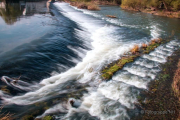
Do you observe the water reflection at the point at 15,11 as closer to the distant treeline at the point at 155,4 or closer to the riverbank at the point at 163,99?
the riverbank at the point at 163,99

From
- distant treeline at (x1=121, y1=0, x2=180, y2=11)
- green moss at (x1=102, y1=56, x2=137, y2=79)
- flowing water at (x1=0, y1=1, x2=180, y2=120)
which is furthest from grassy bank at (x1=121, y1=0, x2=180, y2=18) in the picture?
green moss at (x1=102, y1=56, x2=137, y2=79)

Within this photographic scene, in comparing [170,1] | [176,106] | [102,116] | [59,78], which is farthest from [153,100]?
[170,1]

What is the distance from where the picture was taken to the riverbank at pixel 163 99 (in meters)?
5.84

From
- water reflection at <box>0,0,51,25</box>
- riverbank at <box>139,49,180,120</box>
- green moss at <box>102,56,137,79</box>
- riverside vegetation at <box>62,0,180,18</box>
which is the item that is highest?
riverside vegetation at <box>62,0,180,18</box>

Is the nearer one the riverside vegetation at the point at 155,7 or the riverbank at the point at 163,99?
the riverbank at the point at 163,99

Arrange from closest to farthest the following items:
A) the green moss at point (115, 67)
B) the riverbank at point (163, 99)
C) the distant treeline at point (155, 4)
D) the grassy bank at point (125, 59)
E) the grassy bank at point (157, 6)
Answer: the riverbank at point (163, 99) < the green moss at point (115, 67) < the grassy bank at point (125, 59) < the grassy bank at point (157, 6) < the distant treeline at point (155, 4)

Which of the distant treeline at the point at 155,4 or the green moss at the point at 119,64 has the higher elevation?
the distant treeline at the point at 155,4

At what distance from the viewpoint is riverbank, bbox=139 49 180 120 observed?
5.84 metres

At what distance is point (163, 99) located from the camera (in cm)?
670

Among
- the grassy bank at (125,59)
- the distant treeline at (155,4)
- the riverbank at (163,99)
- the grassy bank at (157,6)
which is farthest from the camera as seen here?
the distant treeline at (155,4)

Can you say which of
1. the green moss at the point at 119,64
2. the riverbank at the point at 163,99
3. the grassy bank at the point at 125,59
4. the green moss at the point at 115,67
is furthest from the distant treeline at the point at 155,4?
the riverbank at the point at 163,99

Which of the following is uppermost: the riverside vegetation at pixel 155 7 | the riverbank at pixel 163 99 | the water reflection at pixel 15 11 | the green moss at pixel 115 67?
the riverside vegetation at pixel 155 7

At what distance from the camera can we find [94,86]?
305 inches

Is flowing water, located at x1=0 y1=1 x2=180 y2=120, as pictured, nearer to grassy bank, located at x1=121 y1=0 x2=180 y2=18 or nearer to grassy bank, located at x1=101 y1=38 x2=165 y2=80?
grassy bank, located at x1=101 y1=38 x2=165 y2=80
